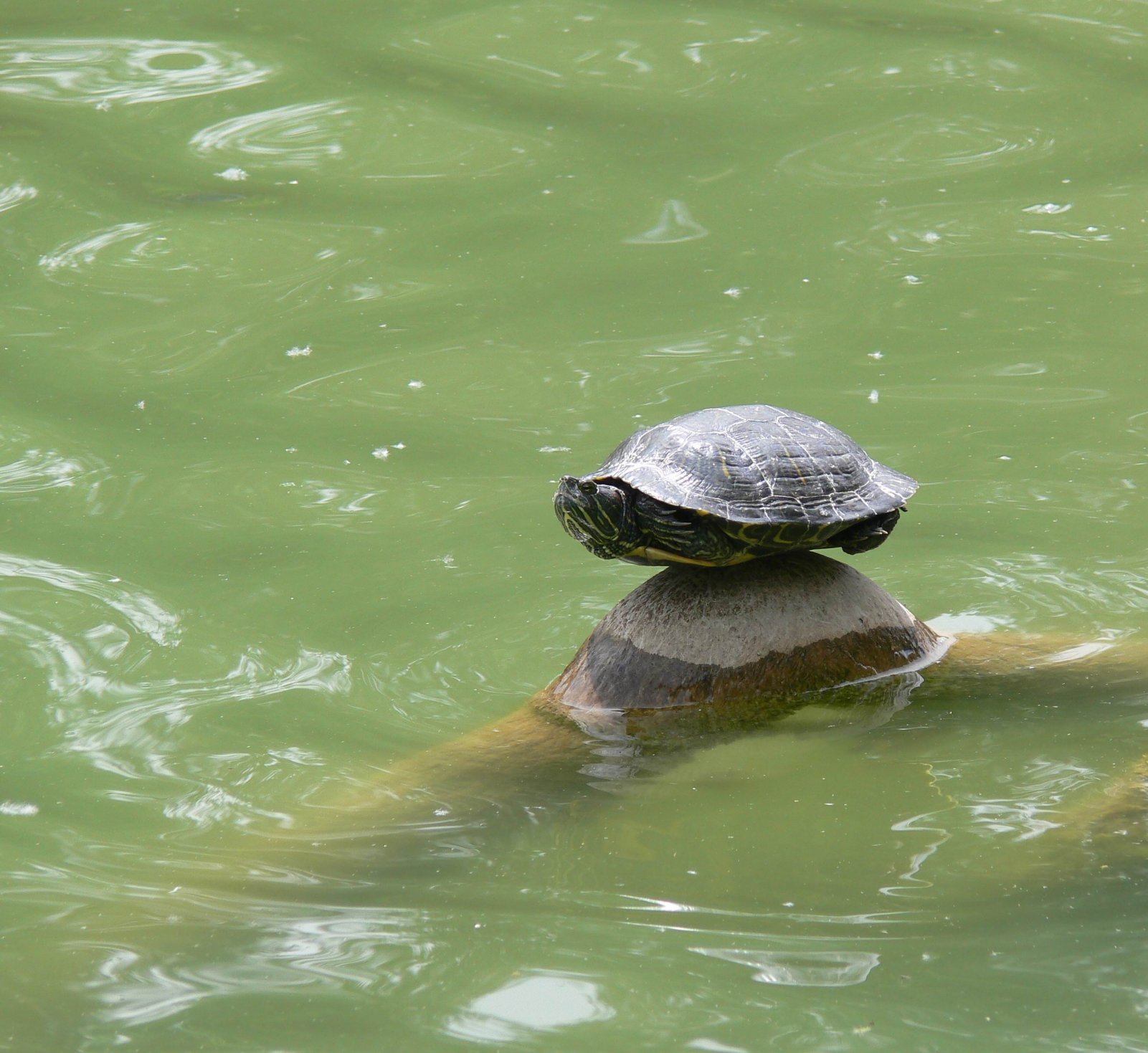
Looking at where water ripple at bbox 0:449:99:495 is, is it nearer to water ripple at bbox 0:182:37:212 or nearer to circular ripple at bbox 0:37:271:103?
water ripple at bbox 0:182:37:212

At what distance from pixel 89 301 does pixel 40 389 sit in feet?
3.20

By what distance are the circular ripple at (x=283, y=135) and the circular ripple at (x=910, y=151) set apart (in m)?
2.76

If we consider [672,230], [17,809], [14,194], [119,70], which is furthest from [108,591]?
[119,70]

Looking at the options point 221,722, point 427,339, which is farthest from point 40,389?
point 221,722

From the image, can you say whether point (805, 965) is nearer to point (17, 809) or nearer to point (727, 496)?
point (727, 496)

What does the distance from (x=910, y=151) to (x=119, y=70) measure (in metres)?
5.08

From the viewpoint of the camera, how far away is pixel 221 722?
4.51m

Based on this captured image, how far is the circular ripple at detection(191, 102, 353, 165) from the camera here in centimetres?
917

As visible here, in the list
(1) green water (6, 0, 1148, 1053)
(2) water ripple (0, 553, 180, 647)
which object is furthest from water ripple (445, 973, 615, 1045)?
(2) water ripple (0, 553, 180, 647)

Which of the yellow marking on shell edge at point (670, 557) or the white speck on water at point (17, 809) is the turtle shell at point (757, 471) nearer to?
the yellow marking on shell edge at point (670, 557)

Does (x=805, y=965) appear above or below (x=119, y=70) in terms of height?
below

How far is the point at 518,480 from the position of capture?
20.4 ft

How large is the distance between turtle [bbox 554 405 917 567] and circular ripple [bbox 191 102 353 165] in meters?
5.48

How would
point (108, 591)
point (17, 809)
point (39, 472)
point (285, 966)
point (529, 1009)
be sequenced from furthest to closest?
point (39, 472) → point (108, 591) → point (17, 809) → point (285, 966) → point (529, 1009)
